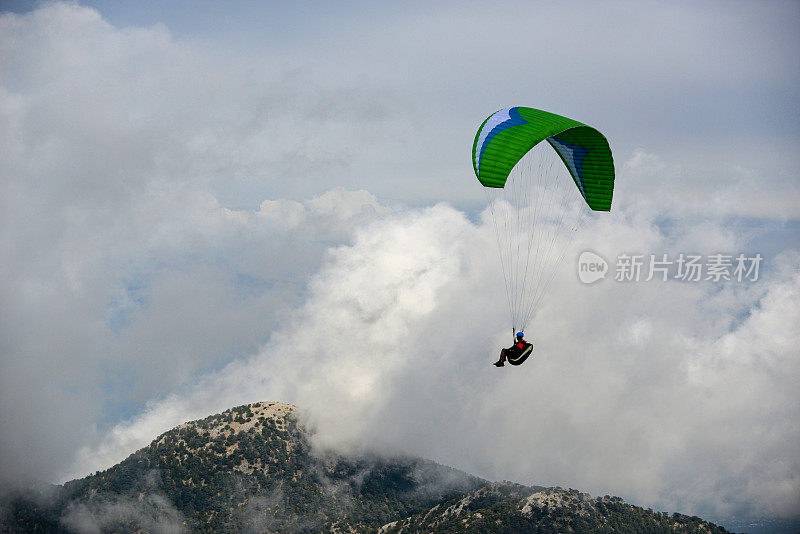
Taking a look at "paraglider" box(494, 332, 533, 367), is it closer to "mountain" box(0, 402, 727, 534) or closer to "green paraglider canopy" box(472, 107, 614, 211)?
"green paraglider canopy" box(472, 107, 614, 211)

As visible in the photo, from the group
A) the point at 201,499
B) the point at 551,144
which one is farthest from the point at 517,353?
the point at 201,499

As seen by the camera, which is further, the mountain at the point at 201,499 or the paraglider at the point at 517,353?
the mountain at the point at 201,499

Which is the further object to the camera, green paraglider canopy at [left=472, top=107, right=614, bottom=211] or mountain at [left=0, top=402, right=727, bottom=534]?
mountain at [left=0, top=402, right=727, bottom=534]

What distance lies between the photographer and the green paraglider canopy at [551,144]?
50.3 metres

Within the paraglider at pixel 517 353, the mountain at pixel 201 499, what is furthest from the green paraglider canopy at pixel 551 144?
the mountain at pixel 201 499

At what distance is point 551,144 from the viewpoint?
200ft

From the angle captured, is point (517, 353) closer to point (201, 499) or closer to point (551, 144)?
point (551, 144)

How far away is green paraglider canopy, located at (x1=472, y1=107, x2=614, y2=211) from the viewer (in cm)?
5028

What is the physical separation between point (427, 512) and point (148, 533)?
8524cm

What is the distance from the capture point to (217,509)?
185 metres

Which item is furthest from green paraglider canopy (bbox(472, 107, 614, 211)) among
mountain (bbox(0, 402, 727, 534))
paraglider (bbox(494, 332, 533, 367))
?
mountain (bbox(0, 402, 727, 534))

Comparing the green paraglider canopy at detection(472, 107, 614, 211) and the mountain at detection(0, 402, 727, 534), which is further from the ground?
the green paraglider canopy at detection(472, 107, 614, 211)

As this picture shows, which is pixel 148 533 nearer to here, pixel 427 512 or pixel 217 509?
pixel 217 509

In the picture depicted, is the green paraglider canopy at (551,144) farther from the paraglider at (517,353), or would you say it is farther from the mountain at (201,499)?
the mountain at (201,499)
